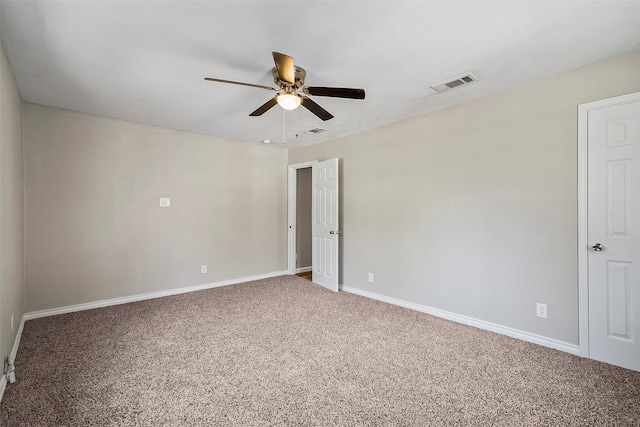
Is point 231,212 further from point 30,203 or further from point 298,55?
point 298,55

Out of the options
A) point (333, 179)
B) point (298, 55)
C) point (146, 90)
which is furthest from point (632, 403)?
point (146, 90)

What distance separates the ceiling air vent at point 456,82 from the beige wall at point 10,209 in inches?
137

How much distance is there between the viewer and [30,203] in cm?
324

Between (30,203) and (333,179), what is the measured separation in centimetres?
370

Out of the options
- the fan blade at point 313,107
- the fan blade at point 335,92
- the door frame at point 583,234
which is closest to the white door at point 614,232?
the door frame at point 583,234

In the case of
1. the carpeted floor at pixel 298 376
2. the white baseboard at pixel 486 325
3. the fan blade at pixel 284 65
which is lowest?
the carpeted floor at pixel 298 376

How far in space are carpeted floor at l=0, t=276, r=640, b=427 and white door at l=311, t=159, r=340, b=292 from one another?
4.22ft

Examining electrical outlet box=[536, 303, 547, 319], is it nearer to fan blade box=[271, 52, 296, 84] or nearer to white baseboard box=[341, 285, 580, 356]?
white baseboard box=[341, 285, 580, 356]

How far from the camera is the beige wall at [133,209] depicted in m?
3.33

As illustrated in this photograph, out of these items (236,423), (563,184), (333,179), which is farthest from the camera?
(333,179)

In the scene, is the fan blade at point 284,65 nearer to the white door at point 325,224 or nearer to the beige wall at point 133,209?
the white door at point 325,224

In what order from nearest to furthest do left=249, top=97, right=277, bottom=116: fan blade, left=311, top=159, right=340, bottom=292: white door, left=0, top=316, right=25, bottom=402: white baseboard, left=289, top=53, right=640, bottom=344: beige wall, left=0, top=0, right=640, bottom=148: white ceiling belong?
left=0, top=0, right=640, bottom=148: white ceiling
left=0, top=316, right=25, bottom=402: white baseboard
left=249, top=97, right=277, bottom=116: fan blade
left=289, top=53, right=640, bottom=344: beige wall
left=311, top=159, right=340, bottom=292: white door

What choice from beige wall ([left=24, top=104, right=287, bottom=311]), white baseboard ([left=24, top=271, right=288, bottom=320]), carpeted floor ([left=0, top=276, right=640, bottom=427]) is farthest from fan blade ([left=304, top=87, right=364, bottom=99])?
white baseboard ([left=24, top=271, right=288, bottom=320])

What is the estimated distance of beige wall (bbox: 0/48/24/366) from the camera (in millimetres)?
2111
